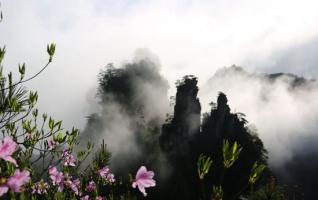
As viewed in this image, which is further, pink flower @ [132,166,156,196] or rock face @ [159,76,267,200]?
rock face @ [159,76,267,200]

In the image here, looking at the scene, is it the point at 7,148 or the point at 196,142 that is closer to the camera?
the point at 7,148

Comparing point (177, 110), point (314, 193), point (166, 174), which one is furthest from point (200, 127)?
point (314, 193)

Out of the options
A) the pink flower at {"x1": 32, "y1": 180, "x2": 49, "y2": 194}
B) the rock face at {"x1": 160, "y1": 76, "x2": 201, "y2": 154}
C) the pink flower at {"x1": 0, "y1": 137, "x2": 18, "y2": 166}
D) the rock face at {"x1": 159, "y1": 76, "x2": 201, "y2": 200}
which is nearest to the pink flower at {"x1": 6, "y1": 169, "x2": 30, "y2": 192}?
the pink flower at {"x1": 0, "y1": 137, "x2": 18, "y2": 166}

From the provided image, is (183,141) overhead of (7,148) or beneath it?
overhead

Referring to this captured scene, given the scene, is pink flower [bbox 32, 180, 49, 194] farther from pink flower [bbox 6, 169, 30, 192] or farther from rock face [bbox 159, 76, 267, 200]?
rock face [bbox 159, 76, 267, 200]

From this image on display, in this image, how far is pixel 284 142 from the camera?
194m

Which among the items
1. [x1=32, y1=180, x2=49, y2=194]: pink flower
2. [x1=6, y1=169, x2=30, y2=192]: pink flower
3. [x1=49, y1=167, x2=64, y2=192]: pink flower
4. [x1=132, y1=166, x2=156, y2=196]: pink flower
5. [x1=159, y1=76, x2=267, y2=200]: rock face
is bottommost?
[x1=6, y1=169, x2=30, y2=192]: pink flower

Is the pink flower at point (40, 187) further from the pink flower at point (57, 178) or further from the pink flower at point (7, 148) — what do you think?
the pink flower at point (7, 148)

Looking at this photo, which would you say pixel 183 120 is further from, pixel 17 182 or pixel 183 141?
pixel 17 182

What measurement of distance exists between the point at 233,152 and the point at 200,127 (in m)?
67.0

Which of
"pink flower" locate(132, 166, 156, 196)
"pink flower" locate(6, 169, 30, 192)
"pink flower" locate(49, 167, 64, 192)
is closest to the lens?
"pink flower" locate(6, 169, 30, 192)

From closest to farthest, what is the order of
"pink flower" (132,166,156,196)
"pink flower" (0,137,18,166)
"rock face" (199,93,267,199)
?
"pink flower" (0,137,18,166) → "pink flower" (132,166,156,196) → "rock face" (199,93,267,199)

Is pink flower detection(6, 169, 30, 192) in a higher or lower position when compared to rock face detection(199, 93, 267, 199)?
lower

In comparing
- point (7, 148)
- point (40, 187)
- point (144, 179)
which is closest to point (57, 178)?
point (40, 187)
